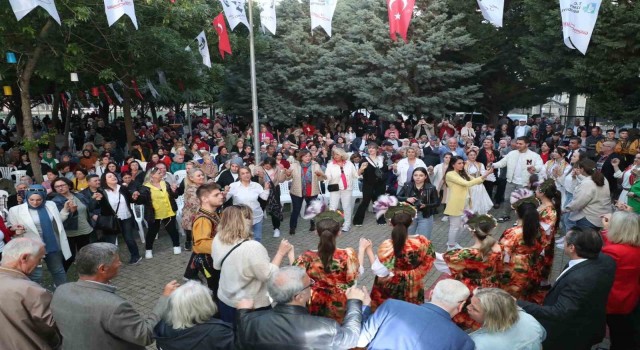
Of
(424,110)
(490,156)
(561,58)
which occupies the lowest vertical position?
(490,156)

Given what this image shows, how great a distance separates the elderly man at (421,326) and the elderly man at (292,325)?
12cm

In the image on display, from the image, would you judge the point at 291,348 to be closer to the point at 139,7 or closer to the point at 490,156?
the point at 490,156

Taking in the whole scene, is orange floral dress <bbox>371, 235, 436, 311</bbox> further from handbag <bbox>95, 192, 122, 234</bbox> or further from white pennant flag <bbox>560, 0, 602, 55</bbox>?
white pennant flag <bbox>560, 0, 602, 55</bbox>

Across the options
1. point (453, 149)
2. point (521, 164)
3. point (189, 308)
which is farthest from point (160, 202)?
point (521, 164)

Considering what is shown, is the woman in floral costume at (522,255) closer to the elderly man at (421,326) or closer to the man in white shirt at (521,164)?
the elderly man at (421,326)

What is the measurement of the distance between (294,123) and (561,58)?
37.8ft

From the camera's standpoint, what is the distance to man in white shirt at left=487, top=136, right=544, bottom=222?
962 centimetres

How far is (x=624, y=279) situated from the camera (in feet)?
13.2

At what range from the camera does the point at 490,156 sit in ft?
34.6

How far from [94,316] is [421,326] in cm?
208

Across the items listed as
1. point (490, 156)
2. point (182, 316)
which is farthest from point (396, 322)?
point (490, 156)

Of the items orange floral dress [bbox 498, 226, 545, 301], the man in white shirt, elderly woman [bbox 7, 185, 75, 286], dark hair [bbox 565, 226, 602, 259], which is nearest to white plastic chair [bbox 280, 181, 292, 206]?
the man in white shirt

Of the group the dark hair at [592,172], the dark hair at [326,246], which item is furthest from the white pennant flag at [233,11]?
the dark hair at [326,246]

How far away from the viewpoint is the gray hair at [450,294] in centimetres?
282
